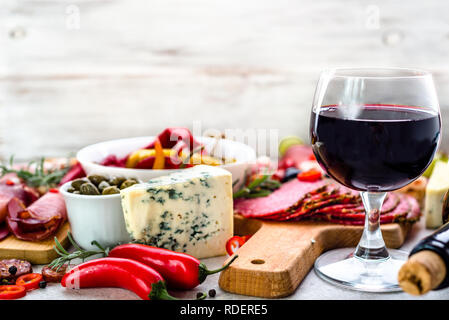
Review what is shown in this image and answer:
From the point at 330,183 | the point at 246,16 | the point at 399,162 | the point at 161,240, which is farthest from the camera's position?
the point at 246,16

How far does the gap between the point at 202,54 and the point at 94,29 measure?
0.46m

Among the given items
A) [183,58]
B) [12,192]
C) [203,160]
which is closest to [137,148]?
[203,160]

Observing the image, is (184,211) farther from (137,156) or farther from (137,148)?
(137,148)

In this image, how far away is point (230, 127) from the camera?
2.38 meters

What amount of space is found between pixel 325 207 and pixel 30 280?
25.0 inches

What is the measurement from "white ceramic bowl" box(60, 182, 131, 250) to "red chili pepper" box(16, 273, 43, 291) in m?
0.14

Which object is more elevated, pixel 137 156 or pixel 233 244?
pixel 137 156

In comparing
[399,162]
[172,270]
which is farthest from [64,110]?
[399,162]

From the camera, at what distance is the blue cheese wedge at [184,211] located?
1064 mm

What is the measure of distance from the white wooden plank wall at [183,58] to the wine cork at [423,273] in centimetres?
160

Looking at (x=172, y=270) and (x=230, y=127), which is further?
(x=230, y=127)

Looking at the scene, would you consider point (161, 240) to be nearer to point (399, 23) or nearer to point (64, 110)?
point (64, 110)

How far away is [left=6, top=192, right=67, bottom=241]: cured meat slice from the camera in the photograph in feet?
3.86

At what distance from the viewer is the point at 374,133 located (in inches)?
34.9
